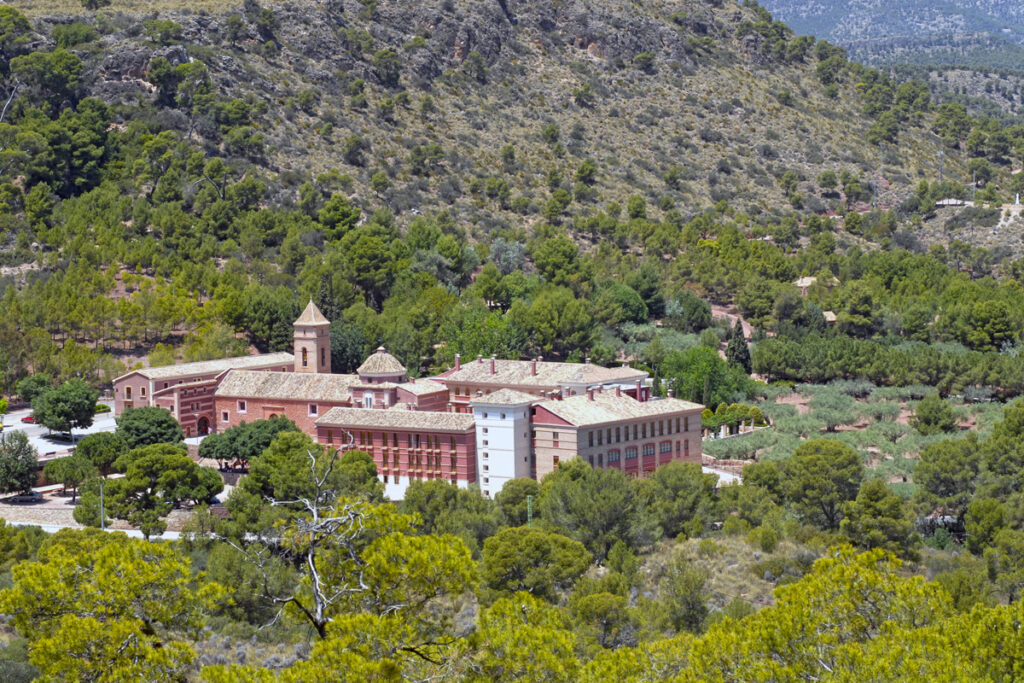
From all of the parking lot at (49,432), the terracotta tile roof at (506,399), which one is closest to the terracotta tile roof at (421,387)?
the terracotta tile roof at (506,399)

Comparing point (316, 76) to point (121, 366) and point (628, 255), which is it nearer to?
point (628, 255)

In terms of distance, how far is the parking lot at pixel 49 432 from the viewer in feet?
196

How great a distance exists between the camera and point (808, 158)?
124m

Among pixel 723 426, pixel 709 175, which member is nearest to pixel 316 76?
pixel 709 175

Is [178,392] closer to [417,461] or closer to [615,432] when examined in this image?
Result: [417,461]

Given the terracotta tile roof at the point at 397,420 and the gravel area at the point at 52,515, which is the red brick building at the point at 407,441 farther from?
the gravel area at the point at 52,515

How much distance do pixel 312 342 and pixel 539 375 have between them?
39.3ft

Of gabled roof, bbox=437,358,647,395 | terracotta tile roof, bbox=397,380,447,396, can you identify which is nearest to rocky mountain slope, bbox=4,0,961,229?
gabled roof, bbox=437,358,647,395

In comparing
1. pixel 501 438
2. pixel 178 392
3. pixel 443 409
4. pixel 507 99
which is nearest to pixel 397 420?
pixel 501 438

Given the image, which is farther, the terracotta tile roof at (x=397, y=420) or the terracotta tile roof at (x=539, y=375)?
the terracotta tile roof at (x=539, y=375)

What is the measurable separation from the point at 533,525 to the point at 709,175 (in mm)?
76125

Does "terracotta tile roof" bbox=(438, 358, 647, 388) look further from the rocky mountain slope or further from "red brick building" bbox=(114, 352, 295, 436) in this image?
the rocky mountain slope

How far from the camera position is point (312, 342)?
227 feet

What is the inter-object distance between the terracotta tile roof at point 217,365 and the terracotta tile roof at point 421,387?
9.25m
